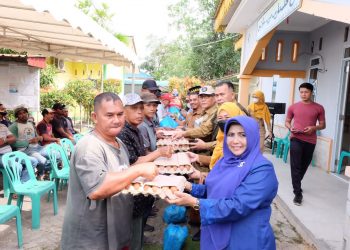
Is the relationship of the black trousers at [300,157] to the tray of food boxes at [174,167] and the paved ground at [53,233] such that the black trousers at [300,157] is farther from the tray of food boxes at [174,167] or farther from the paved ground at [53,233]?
the tray of food boxes at [174,167]

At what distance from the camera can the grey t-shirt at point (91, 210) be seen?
1762 mm

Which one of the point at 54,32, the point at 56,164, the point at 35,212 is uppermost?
the point at 54,32

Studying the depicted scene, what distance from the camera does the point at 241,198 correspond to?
185 cm

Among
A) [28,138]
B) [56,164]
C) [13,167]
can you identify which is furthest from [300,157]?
[28,138]

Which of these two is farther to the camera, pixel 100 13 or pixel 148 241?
pixel 100 13

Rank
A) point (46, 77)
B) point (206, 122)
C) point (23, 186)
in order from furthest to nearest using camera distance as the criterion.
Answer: point (46, 77) → point (23, 186) → point (206, 122)

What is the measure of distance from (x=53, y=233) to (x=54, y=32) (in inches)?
142

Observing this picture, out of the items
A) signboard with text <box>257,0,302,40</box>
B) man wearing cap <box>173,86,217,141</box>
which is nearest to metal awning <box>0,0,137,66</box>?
man wearing cap <box>173,86,217,141</box>

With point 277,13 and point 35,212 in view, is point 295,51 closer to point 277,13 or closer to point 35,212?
point 277,13

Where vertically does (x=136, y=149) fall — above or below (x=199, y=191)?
above

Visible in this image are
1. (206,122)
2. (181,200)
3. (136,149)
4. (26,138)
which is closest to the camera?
(181,200)

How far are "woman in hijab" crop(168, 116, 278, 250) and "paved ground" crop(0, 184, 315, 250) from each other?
1897 millimetres

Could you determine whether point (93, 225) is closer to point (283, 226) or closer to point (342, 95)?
point (283, 226)

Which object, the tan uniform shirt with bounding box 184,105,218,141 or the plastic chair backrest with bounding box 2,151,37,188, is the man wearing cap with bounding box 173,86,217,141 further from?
the plastic chair backrest with bounding box 2,151,37,188
